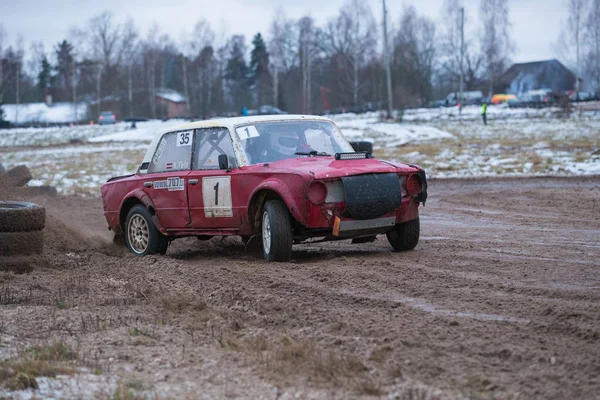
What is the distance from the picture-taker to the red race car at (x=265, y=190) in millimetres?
8062

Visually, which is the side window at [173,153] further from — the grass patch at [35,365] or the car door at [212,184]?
the grass patch at [35,365]

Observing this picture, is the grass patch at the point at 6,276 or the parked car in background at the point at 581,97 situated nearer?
the grass patch at the point at 6,276

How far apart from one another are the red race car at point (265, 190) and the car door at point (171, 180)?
0.04ft

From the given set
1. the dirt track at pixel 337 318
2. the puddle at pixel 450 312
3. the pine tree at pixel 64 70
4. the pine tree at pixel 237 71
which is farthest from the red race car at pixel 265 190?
the pine tree at pixel 64 70

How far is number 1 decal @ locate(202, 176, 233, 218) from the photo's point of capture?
29.5 feet

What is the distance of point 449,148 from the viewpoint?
1086 inches

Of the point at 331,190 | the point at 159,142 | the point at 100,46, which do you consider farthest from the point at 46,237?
the point at 100,46

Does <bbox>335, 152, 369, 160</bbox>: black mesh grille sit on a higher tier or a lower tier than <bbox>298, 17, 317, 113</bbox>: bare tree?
lower

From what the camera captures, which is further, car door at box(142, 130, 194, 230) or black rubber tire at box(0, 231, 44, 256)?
car door at box(142, 130, 194, 230)

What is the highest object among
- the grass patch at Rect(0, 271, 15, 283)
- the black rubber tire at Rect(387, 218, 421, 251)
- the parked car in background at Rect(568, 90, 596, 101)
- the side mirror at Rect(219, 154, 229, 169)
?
the parked car in background at Rect(568, 90, 596, 101)

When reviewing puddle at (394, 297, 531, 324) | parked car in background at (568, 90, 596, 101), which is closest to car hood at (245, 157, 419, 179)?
puddle at (394, 297, 531, 324)

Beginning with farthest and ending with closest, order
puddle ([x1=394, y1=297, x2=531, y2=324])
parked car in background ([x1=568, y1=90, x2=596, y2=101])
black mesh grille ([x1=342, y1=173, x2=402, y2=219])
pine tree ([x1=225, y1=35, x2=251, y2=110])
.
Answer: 1. pine tree ([x1=225, y1=35, x2=251, y2=110])
2. parked car in background ([x1=568, y1=90, x2=596, y2=101])
3. black mesh grille ([x1=342, y1=173, x2=402, y2=219])
4. puddle ([x1=394, y1=297, x2=531, y2=324])

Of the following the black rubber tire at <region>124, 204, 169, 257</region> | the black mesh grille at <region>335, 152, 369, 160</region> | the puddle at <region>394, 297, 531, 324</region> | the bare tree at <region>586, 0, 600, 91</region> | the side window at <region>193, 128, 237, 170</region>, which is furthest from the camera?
the bare tree at <region>586, 0, 600, 91</region>

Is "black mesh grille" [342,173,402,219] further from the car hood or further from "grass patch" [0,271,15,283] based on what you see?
"grass patch" [0,271,15,283]
